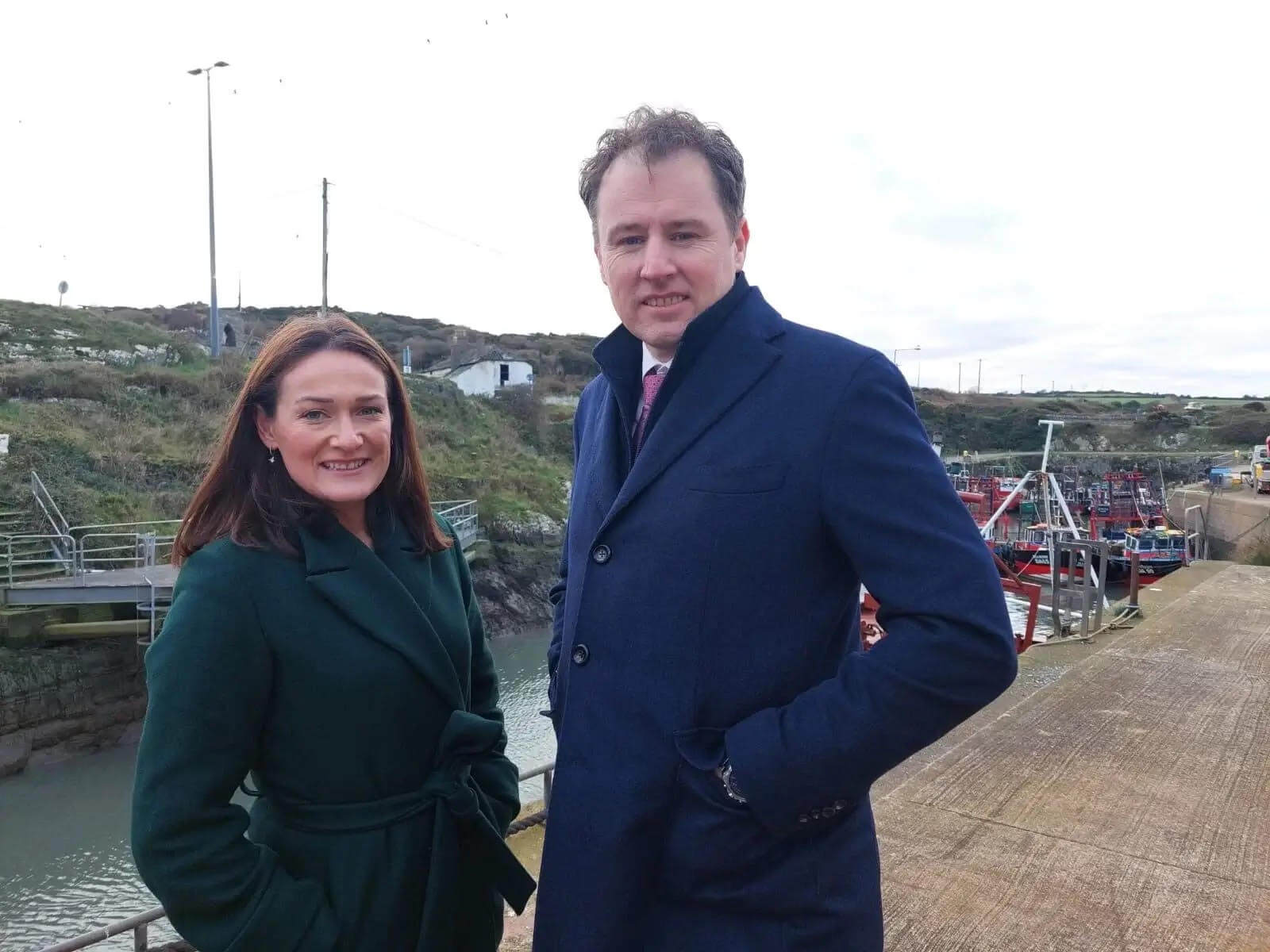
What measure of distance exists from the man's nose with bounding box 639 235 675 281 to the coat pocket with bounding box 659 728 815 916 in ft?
2.18

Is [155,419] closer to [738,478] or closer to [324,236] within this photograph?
[324,236]

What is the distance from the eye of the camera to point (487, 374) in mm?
37219

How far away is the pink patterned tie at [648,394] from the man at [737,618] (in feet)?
0.15

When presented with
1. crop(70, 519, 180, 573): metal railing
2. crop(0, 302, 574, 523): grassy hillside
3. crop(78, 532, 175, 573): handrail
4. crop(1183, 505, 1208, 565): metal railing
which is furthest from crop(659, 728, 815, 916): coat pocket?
crop(1183, 505, 1208, 565): metal railing

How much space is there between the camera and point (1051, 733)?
4.30 m

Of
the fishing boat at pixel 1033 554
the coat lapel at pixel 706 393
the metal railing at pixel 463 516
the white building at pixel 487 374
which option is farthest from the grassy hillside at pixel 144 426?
the fishing boat at pixel 1033 554

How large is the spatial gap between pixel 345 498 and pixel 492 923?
0.82 metres

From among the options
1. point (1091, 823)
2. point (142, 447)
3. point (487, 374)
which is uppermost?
point (487, 374)

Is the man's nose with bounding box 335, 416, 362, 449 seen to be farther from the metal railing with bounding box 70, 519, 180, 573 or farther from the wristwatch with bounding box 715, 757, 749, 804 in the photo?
the metal railing with bounding box 70, 519, 180, 573

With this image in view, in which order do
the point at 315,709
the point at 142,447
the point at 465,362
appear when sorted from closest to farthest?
the point at 315,709, the point at 142,447, the point at 465,362

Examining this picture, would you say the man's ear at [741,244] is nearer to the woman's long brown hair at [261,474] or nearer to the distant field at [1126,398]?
the woman's long brown hair at [261,474]

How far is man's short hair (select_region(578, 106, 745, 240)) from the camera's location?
→ 135cm

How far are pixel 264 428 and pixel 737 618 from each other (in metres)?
0.89

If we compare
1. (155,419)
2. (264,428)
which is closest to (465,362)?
(155,419)
